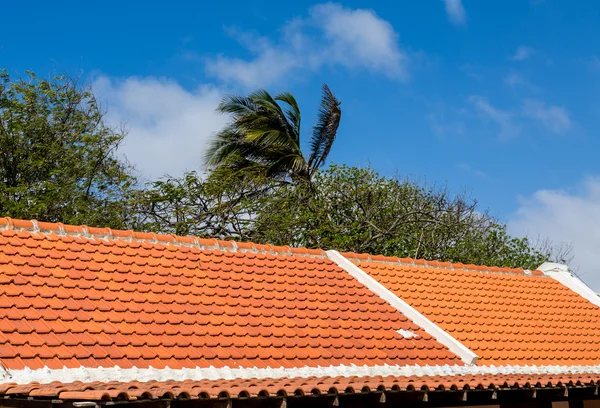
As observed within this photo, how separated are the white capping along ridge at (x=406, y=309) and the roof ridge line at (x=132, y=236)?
0.42m

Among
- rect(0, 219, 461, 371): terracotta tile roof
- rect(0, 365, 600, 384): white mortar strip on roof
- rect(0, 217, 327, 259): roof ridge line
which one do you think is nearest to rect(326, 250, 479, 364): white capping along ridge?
rect(0, 219, 461, 371): terracotta tile roof

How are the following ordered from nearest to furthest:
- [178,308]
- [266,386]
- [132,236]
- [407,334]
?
[266,386]
[178,308]
[132,236]
[407,334]

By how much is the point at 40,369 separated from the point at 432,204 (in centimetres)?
2228

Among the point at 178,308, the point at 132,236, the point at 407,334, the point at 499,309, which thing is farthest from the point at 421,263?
the point at 178,308

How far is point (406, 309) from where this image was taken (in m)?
12.2

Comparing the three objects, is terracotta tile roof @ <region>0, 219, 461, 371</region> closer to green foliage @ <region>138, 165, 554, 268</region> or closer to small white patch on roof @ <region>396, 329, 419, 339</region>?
small white patch on roof @ <region>396, 329, 419, 339</region>

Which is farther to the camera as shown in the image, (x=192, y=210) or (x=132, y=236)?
(x=192, y=210)

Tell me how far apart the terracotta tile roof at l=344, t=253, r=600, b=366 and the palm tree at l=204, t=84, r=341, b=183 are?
10950 millimetres

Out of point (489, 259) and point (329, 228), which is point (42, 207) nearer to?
point (329, 228)

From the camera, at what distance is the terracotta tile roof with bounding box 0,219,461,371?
826 centimetres

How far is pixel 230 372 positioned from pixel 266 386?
1288 mm

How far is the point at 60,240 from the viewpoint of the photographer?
1028 centimetres

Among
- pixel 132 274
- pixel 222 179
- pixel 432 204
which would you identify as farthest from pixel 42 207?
pixel 432 204

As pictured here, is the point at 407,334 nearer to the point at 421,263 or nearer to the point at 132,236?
the point at 421,263
